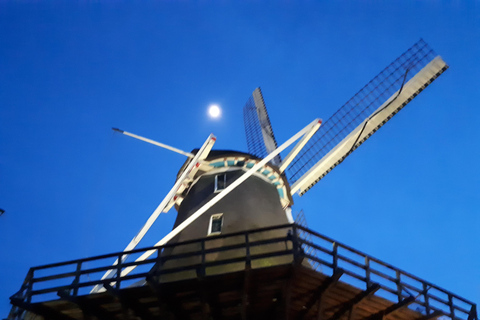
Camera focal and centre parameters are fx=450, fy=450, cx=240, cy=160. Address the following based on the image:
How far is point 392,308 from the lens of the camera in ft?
35.2

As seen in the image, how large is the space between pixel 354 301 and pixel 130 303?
16.9 feet

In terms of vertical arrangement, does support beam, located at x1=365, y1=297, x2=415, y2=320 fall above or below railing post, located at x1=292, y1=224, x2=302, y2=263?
below

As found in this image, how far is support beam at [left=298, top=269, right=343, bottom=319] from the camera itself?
952cm

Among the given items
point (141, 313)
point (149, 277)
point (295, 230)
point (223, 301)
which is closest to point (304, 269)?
point (295, 230)

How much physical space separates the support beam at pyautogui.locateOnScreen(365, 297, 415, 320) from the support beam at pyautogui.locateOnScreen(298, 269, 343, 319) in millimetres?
1801

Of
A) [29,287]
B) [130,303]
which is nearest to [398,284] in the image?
[130,303]

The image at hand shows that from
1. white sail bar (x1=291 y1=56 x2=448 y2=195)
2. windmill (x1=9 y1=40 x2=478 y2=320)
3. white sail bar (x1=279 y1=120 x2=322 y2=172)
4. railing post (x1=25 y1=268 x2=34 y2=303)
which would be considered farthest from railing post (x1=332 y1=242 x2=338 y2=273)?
white sail bar (x1=291 y1=56 x2=448 y2=195)

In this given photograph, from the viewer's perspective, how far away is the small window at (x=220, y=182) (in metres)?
14.6

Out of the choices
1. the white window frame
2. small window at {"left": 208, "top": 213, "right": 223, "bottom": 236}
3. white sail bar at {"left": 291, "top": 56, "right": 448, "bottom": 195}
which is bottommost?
small window at {"left": 208, "top": 213, "right": 223, "bottom": 236}

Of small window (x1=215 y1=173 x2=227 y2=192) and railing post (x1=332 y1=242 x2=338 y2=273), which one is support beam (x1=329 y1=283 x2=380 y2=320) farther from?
small window (x1=215 y1=173 x2=227 y2=192)

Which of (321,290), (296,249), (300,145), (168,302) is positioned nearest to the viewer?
(296,249)

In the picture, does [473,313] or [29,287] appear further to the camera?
[473,313]

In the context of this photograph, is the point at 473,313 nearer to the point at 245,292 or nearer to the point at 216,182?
the point at 245,292

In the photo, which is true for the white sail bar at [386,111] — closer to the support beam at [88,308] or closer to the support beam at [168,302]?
the support beam at [168,302]
